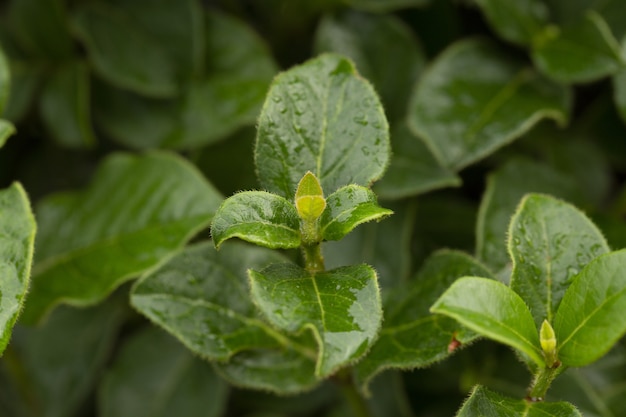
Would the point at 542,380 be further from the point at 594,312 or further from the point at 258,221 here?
the point at 258,221

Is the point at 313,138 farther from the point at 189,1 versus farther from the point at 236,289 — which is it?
the point at 189,1

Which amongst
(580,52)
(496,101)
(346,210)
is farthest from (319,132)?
(580,52)

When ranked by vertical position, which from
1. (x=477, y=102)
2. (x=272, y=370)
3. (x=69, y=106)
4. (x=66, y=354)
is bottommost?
(x=66, y=354)

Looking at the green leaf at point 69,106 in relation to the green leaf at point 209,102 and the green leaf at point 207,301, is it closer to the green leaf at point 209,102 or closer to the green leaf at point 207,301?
the green leaf at point 209,102

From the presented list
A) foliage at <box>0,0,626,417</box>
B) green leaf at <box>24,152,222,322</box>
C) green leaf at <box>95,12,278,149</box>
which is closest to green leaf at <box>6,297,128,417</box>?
foliage at <box>0,0,626,417</box>

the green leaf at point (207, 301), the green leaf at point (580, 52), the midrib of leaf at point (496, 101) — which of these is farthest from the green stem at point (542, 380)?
the green leaf at point (580, 52)

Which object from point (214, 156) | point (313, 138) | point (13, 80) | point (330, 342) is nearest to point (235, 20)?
point (214, 156)
